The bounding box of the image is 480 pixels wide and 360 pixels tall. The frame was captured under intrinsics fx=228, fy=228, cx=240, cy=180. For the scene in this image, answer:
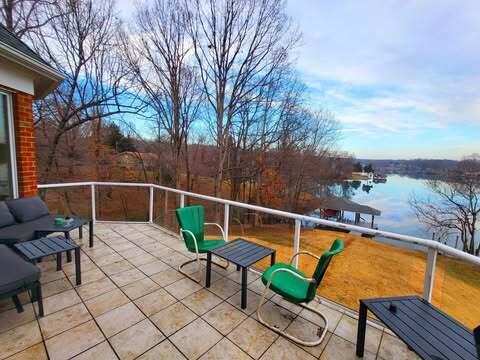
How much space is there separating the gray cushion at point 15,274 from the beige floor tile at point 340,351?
8.40ft

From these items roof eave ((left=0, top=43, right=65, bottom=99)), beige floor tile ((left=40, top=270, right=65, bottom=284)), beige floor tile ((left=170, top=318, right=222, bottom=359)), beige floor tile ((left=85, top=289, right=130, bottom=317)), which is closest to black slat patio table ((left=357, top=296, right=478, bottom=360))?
beige floor tile ((left=170, top=318, right=222, bottom=359))

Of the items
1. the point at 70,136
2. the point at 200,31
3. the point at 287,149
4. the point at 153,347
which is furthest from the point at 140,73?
the point at 153,347

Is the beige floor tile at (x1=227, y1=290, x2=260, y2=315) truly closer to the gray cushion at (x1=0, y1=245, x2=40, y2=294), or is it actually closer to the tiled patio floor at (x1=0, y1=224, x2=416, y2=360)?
the tiled patio floor at (x1=0, y1=224, x2=416, y2=360)

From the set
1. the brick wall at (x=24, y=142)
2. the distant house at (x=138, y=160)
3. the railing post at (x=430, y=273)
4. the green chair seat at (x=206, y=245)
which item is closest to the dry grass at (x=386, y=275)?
the green chair seat at (x=206, y=245)

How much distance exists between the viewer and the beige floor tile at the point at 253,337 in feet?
6.07

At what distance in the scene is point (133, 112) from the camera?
32.7 feet

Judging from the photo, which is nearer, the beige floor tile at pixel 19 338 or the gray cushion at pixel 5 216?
the beige floor tile at pixel 19 338

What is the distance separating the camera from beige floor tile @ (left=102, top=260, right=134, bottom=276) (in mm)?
3016

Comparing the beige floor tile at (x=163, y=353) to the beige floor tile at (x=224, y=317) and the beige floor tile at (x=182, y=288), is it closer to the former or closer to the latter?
the beige floor tile at (x=224, y=317)

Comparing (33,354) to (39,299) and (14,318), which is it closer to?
(39,299)

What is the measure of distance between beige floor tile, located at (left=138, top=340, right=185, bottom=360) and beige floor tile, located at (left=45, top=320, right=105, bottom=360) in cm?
45

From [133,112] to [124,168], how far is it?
4.59m

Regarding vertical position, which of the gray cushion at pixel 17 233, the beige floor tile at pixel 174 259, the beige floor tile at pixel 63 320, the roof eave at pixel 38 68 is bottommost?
the beige floor tile at pixel 174 259

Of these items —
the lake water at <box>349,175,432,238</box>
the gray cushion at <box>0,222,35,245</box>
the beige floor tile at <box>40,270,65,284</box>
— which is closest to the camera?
the beige floor tile at <box>40,270,65,284</box>
